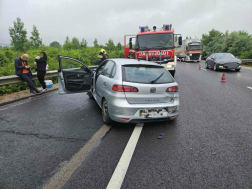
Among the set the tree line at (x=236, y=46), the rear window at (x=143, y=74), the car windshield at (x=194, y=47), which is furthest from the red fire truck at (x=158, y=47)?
the car windshield at (x=194, y=47)

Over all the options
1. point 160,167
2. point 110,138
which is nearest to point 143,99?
point 110,138

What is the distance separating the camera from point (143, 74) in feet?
15.1

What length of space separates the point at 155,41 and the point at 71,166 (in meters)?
10.2

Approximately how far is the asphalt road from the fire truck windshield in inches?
257

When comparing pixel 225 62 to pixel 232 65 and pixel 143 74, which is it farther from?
pixel 143 74

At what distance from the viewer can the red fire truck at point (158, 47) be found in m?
11.6

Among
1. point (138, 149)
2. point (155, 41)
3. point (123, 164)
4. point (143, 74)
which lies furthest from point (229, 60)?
point (123, 164)

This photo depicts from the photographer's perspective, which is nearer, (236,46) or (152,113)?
(152,113)

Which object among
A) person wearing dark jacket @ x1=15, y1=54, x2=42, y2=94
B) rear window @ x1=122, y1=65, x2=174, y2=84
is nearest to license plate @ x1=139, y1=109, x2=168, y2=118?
rear window @ x1=122, y1=65, x2=174, y2=84

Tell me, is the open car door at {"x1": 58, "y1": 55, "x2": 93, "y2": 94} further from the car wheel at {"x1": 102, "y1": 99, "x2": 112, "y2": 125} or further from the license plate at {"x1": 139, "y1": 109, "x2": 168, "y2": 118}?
the license plate at {"x1": 139, "y1": 109, "x2": 168, "y2": 118}

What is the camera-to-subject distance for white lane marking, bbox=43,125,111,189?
2596 millimetres

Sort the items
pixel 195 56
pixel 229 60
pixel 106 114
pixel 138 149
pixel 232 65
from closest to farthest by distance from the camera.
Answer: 1. pixel 138 149
2. pixel 106 114
3. pixel 232 65
4. pixel 229 60
5. pixel 195 56

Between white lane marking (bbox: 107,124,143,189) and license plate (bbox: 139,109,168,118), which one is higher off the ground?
license plate (bbox: 139,109,168,118)

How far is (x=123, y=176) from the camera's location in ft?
8.99
